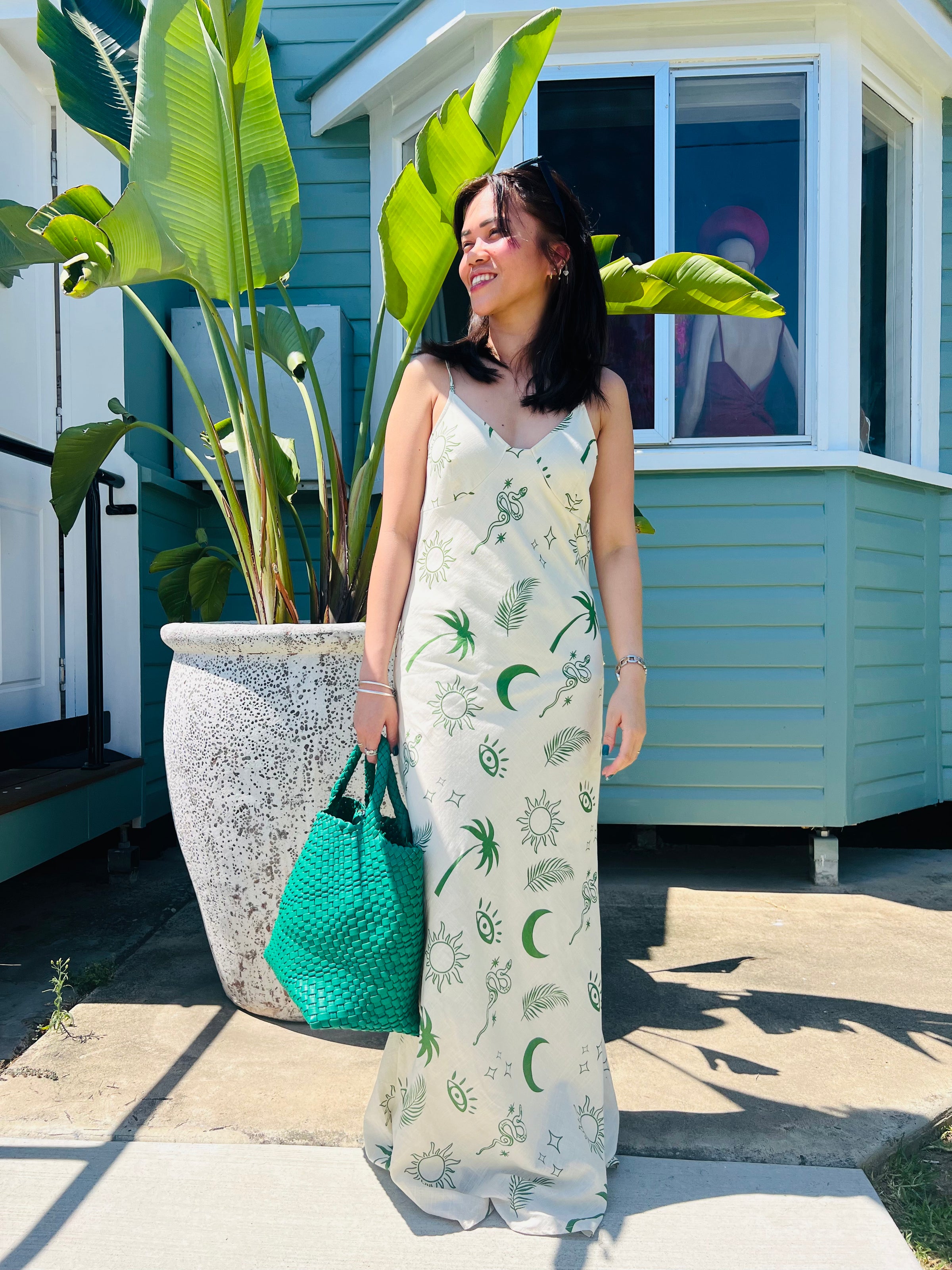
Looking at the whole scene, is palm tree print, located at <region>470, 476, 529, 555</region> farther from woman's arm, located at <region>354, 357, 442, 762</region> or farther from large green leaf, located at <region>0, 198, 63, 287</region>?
large green leaf, located at <region>0, 198, 63, 287</region>

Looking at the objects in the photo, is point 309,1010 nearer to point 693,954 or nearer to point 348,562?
point 348,562

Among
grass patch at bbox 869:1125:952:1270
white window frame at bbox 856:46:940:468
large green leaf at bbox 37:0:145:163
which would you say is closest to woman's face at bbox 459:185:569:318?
large green leaf at bbox 37:0:145:163

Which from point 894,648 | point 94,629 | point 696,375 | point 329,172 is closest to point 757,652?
point 894,648

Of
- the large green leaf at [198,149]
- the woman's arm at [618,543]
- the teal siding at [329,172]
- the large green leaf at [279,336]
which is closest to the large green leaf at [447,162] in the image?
the large green leaf at [198,149]

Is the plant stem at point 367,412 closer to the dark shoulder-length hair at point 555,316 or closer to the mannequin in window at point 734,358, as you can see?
the dark shoulder-length hair at point 555,316

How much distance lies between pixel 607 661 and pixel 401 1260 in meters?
2.39

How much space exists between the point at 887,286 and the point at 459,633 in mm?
3331

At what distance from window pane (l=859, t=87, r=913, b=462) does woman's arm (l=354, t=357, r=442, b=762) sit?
2.76 m

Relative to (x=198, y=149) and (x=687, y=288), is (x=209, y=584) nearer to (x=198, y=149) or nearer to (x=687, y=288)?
(x=198, y=149)

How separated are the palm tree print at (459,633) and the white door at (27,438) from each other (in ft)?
7.53

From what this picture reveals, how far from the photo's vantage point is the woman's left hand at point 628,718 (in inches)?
68.5

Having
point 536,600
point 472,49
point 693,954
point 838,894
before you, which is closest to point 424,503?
point 536,600

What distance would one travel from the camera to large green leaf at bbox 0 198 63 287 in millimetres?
2527

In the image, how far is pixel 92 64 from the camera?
8.84 ft
